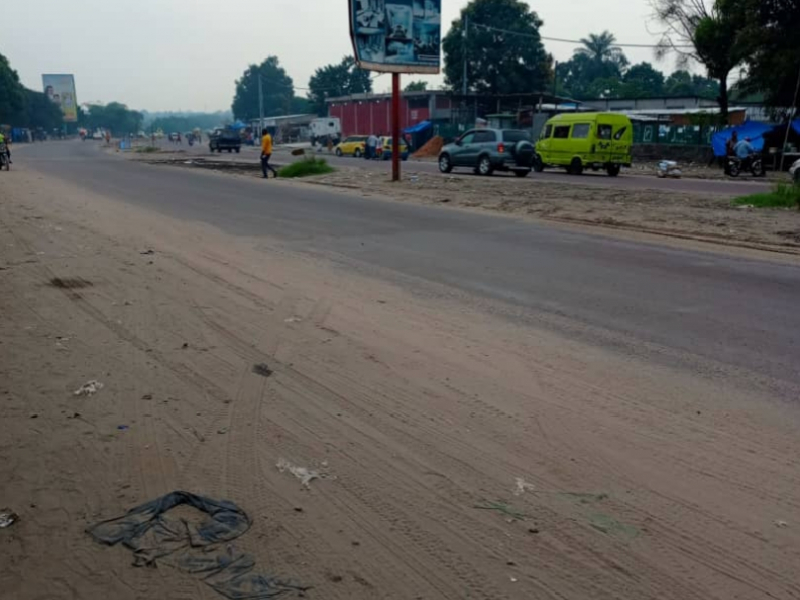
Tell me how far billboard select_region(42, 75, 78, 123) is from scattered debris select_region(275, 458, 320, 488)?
135m

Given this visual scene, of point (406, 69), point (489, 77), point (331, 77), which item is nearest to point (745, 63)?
point (406, 69)

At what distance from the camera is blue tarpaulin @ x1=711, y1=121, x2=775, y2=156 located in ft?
97.1

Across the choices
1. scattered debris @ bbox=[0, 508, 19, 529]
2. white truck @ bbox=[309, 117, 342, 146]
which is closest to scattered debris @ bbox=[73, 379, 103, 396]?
scattered debris @ bbox=[0, 508, 19, 529]

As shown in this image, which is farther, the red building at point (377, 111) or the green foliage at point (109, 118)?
the green foliage at point (109, 118)

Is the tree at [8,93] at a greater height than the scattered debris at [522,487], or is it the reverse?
the tree at [8,93]

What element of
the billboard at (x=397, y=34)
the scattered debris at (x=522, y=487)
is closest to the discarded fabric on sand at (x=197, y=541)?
the scattered debris at (x=522, y=487)

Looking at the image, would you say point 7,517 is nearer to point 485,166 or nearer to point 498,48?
point 485,166

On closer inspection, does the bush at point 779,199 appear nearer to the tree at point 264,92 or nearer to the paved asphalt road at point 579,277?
the paved asphalt road at point 579,277

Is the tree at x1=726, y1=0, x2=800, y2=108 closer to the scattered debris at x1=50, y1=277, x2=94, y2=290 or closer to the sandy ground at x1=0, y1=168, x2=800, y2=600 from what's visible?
the sandy ground at x1=0, y1=168, x2=800, y2=600

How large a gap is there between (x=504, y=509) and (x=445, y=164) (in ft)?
87.2

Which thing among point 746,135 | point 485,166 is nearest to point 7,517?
point 485,166

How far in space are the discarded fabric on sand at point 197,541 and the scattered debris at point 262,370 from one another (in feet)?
5.63

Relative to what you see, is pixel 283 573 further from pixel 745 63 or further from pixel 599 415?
pixel 745 63

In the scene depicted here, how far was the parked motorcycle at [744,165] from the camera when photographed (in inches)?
1068
